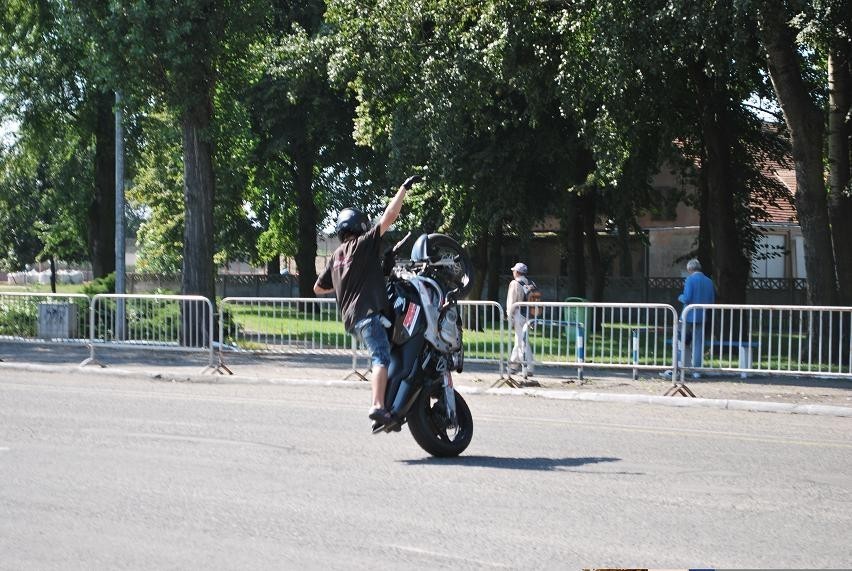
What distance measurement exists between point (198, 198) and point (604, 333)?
12082 mm

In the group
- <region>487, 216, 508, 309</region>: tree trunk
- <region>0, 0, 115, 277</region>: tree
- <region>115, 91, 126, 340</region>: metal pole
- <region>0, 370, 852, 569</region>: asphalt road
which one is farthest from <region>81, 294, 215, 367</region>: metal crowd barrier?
<region>487, 216, 508, 309</region>: tree trunk

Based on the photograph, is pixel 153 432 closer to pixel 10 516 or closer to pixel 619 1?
A: pixel 10 516

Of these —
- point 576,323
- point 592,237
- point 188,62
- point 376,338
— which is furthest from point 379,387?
point 592,237

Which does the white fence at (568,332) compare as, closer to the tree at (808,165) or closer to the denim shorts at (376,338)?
the tree at (808,165)

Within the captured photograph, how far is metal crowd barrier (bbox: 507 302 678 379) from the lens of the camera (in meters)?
16.8

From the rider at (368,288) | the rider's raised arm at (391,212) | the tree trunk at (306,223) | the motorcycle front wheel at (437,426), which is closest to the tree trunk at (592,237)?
the tree trunk at (306,223)

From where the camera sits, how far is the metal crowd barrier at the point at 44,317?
2147 cm

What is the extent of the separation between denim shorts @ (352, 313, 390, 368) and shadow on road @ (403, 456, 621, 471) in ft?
2.58

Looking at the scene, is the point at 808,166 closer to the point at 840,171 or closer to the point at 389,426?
the point at 840,171

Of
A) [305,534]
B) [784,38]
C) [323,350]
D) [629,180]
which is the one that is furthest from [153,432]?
[629,180]

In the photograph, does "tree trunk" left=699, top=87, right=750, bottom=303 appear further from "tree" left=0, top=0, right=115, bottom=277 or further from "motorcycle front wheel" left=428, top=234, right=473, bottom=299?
"motorcycle front wheel" left=428, top=234, right=473, bottom=299

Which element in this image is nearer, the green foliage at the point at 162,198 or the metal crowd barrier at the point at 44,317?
the metal crowd barrier at the point at 44,317

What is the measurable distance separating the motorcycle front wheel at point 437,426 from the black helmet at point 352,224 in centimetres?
129

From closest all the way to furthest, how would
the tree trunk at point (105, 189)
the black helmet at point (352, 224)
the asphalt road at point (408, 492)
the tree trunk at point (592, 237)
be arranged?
the asphalt road at point (408, 492) < the black helmet at point (352, 224) < the tree trunk at point (592, 237) < the tree trunk at point (105, 189)
